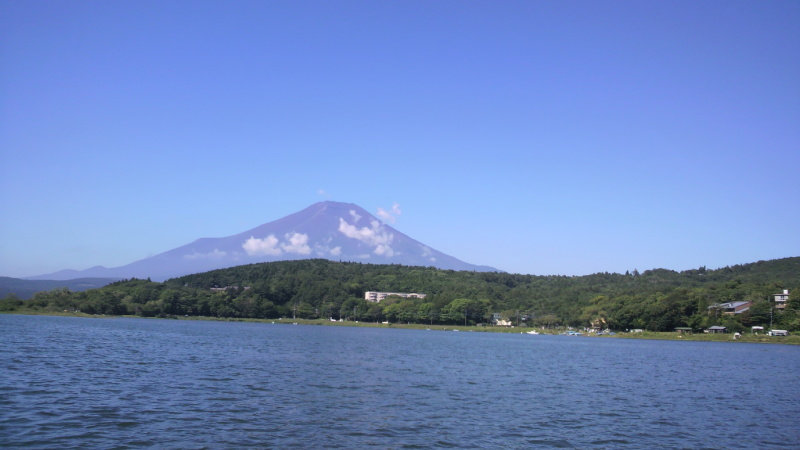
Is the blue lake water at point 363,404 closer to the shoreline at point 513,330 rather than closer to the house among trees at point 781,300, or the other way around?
the shoreline at point 513,330

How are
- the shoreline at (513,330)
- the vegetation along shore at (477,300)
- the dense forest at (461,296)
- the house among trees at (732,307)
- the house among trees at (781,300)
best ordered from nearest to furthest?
the shoreline at (513,330) → the house among trees at (781,300) → the house among trees at (732,307) → the vegetation along shore at (477,300) → the dense forest at (461,296)

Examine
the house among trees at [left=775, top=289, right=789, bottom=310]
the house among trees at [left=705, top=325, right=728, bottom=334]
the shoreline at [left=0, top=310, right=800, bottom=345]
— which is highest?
the house among trees at [left=775, top=289, right=789, bottom=310]

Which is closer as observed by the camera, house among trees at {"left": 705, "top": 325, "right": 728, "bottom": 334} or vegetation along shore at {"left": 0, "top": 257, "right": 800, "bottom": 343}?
house among trees at {"left": 705, "top": 325, "right": 728, "bottom": 334}

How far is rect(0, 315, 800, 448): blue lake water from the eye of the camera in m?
15.2

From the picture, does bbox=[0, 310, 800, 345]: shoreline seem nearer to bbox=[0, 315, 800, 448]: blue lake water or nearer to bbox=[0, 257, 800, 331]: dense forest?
bbox=[0, 257, 800, 331]: dense forest

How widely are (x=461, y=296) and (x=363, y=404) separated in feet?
415

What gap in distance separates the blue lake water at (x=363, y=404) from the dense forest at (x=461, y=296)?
64788 millimetres

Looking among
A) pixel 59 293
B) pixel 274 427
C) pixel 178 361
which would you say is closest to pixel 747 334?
pixel 178 361

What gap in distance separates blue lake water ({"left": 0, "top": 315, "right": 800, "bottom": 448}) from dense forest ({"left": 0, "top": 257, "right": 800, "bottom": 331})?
64.8 metres

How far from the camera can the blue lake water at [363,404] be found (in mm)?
15180

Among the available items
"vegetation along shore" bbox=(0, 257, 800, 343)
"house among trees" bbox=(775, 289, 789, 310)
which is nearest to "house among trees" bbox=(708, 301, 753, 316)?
"vegetation along shore" bbox=(0, 257, 800, 343)

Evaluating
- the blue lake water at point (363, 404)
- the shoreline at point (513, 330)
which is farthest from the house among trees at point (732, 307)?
the blue lake water at point (363, 404)

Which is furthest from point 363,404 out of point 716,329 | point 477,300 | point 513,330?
point 477,300

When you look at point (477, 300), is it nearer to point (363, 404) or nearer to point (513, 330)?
point (513, 330)
